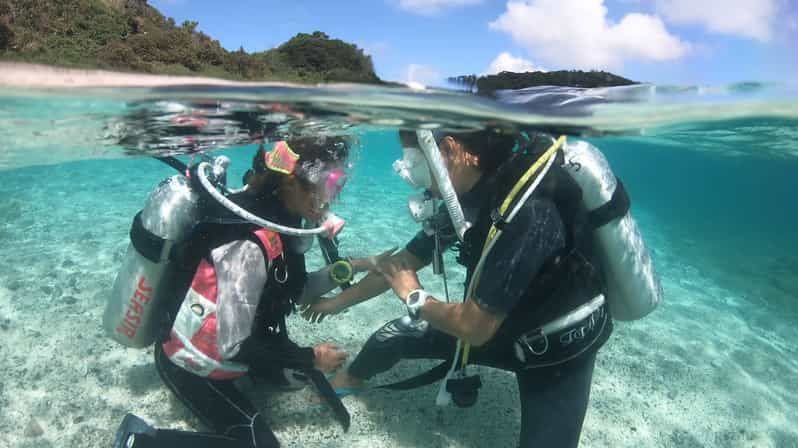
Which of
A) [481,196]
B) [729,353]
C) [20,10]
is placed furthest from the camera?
[729,353]

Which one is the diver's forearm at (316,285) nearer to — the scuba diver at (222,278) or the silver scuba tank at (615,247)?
the scuba diver at (222,278)

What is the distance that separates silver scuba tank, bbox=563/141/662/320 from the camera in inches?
127

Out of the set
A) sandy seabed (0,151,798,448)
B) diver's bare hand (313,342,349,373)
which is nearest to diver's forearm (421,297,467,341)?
diver's bare hand (313,342,349,373)

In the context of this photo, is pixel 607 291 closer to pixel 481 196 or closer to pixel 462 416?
pixel 481 196

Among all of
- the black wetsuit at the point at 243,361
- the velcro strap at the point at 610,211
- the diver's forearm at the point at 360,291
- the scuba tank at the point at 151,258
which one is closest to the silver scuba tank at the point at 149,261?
the scuba tank at the point at 151,258

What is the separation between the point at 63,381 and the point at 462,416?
4.71m

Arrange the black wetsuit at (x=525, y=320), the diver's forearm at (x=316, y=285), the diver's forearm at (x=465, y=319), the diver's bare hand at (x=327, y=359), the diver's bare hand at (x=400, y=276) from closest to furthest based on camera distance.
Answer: the black wetsuit at (x=525, y=320) < the diver's forearm at (x=465, y=319) < the diver's bare hand at (x=400, y=276) < the diver's bare hand at (x=327, y=359) < the diver's forearm at (x=316, y=285)

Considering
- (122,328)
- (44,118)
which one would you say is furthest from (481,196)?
(44,118)

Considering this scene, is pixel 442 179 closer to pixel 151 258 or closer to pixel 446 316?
pixel 446 316

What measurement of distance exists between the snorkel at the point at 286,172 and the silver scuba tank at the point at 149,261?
238 millimetres

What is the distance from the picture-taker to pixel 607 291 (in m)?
3.79

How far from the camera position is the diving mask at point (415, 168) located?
134 inches

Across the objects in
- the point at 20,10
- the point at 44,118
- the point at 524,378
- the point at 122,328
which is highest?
the point at 20,10

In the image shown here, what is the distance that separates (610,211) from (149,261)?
A: 12.7 feet
